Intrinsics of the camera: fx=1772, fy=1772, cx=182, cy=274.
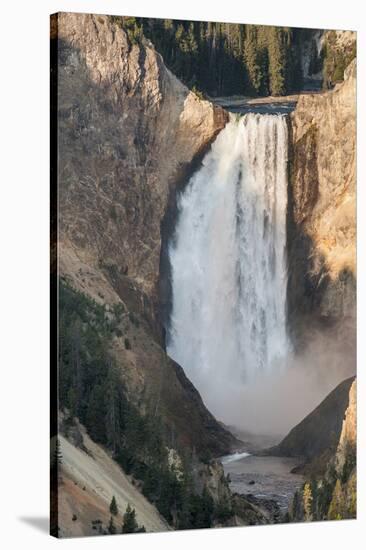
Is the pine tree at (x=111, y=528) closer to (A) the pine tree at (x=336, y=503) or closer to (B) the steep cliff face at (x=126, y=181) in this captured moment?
(B) the steep cliff face at (x=126, y=181)

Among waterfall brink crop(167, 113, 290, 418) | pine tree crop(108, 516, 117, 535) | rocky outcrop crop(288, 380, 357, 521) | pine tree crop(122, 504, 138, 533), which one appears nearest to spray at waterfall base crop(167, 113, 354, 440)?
waterfall brink crop(167, 113, 290, 418)

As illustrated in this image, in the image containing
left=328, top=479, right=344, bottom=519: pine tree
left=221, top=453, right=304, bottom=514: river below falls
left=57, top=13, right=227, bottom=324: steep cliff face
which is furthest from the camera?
left=328, top=479, right=344, bottom=519: pine tree

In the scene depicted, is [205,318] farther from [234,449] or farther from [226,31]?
[226,31]

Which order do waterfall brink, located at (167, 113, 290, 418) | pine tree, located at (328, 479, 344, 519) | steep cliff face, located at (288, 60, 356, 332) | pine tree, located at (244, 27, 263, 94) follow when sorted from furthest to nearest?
pine tree, located at (328, 479, 344, 519) < steep cliff face, located at (288, 60, 356, 332) < pine tree, located at (244, 27, 263, 94) < waterfall brink, located at (167, 113, 290, 418)

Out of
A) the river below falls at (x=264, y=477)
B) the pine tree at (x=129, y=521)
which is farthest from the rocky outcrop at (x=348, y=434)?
the pine tree at (x=129, y=521)

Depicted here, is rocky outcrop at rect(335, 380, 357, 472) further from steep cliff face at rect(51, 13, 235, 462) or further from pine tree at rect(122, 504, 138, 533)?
pine tree at rect(122, 504, 138, 533)

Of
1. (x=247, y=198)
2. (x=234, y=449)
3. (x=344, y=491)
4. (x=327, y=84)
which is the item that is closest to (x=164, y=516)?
(x=234, y=449)
